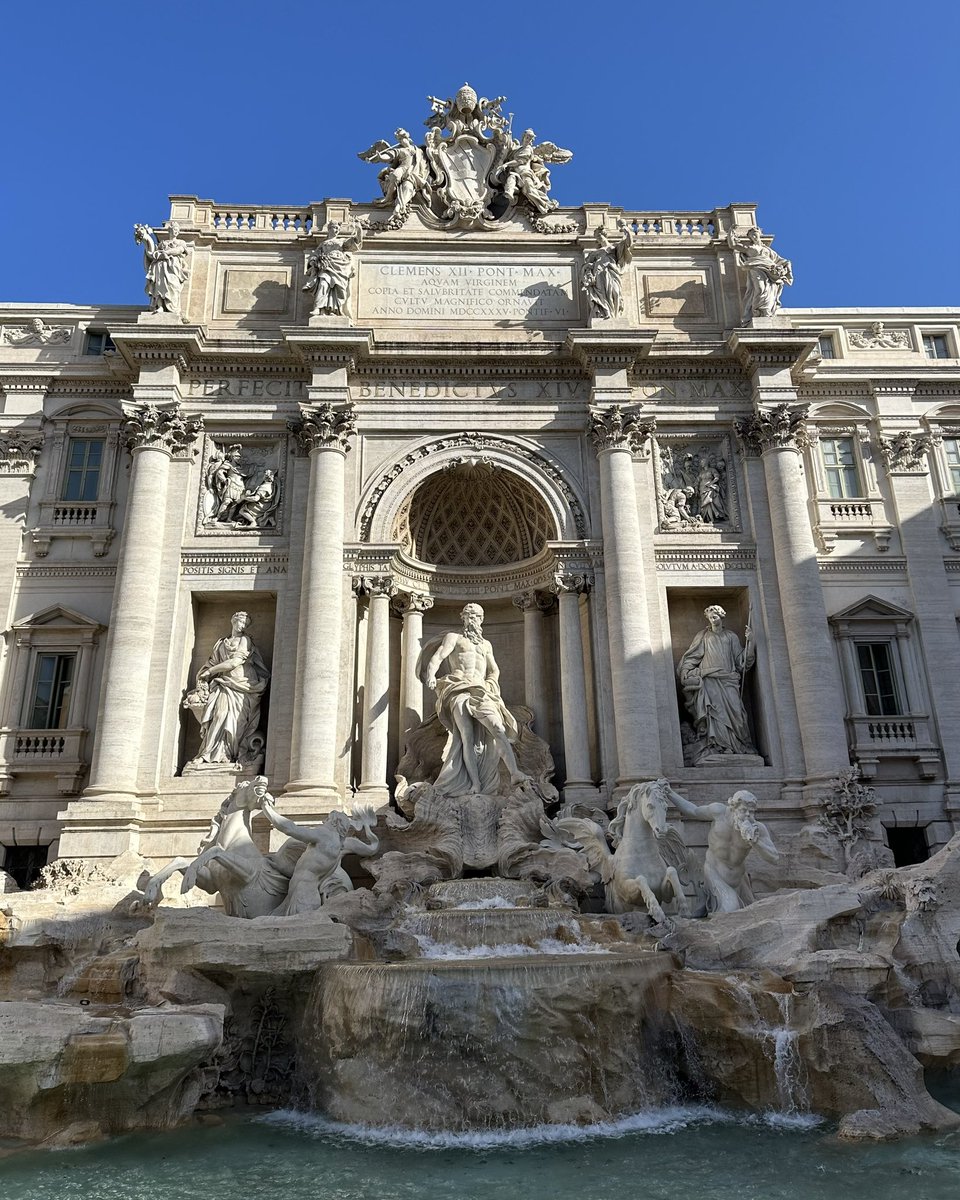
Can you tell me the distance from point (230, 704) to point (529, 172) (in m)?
14.3

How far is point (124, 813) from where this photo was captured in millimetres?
15719

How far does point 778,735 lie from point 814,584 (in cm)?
309

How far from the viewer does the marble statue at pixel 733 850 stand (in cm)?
1244

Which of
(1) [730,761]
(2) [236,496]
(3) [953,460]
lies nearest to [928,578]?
(3) [953,460]

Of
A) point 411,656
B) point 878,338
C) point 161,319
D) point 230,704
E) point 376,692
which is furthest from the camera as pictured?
point 878,338

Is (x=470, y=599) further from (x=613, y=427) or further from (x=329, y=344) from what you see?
(x=329, y=344)

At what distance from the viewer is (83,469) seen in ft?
64.2

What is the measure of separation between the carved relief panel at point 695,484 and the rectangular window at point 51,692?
1253 centimetres

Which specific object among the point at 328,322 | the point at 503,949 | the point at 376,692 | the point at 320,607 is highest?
the point at 328,322

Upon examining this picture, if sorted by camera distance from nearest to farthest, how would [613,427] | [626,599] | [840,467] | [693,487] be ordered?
[626,599] → [613,427] → [693,487] → [840,467]

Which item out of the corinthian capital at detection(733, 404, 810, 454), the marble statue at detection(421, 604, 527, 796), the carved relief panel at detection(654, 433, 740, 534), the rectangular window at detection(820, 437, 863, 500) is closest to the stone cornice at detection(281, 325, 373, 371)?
the marble statue at detection(421, 604, 527, 796)

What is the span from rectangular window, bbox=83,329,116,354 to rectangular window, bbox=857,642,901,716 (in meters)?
17.9

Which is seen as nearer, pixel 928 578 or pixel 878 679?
pixel 878 679

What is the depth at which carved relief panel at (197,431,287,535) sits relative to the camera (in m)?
18.7
